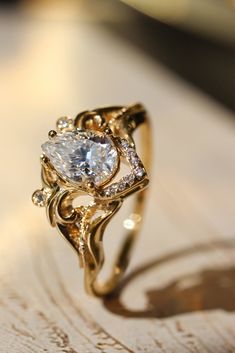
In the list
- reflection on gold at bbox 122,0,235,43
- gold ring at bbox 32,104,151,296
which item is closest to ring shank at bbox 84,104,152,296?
gold ring at bbox 32,104,151,296

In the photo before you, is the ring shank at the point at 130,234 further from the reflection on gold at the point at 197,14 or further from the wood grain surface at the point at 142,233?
the reflection on gold at the point at 197,14

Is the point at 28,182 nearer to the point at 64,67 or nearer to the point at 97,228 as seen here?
the point at 97,228

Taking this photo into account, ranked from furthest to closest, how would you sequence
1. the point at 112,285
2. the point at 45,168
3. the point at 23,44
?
the point at 23,44 < the point at 112,285 < the point at 45,168

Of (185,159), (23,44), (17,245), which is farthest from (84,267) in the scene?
(23,44)

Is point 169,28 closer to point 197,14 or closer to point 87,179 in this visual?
point 197,14

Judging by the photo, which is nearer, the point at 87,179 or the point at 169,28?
the point at 87,179

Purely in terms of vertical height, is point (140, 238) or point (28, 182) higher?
point (28, 182)

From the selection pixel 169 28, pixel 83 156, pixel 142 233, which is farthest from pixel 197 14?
pixel 83 156
